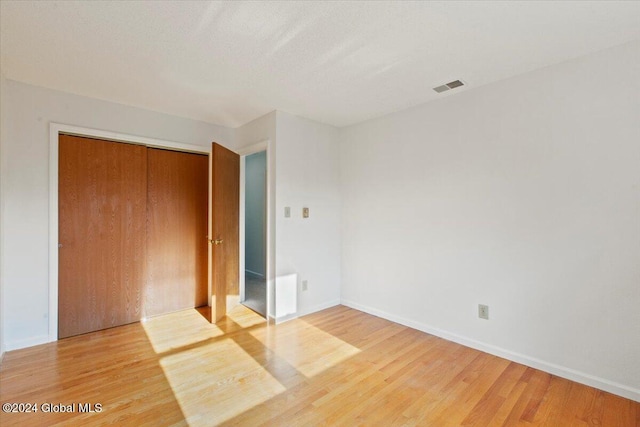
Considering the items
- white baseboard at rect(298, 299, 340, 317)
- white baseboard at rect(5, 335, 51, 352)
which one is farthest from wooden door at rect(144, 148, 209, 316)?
white baseboard at rect(298, 299, 340, 317)

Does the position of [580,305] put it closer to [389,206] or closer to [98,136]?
[389,206]

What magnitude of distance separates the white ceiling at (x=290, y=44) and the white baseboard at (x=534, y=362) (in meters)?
2.33

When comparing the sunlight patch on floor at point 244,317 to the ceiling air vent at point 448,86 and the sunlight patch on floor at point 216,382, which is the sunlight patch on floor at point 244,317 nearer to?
the sunlight patch on floor at point 216,382

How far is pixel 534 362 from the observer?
2375 mm

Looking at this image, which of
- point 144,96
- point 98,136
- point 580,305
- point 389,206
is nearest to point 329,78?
point 389,206

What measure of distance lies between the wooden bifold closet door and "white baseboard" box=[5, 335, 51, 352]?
122mm

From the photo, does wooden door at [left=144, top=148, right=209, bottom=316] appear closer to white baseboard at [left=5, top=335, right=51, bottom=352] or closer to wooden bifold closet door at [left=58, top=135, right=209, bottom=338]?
wooden bifold closet door at [left=58, top=135, right=209, bottom=338]

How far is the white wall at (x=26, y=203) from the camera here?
102 inches

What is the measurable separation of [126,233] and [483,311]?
3.70 m

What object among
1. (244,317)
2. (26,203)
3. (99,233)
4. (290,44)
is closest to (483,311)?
(244,317)

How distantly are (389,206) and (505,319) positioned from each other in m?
1.56

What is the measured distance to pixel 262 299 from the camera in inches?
164

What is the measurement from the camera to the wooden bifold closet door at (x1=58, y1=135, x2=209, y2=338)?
2.92 meters

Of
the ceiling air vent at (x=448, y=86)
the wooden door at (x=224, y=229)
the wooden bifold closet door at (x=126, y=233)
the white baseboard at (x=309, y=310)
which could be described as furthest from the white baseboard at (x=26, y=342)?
the ceiling air vent at (x=448, y=86)
